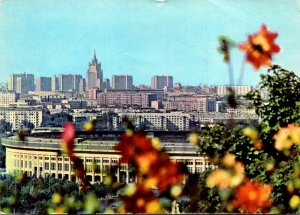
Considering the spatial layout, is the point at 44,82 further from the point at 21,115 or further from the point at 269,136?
the point at 269,136

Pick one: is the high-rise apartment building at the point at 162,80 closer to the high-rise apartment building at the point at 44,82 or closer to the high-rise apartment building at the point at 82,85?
the high-rise apartment building at the point at 44,82

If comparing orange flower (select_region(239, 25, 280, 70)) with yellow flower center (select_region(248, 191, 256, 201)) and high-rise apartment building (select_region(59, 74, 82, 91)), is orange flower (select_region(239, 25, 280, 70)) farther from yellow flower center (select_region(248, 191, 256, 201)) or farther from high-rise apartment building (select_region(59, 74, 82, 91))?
high-rise apartment building (select_region(59, 74, 82, 91))

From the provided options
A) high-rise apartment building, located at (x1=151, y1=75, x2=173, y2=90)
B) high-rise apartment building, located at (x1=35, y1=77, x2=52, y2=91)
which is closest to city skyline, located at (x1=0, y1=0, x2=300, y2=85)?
high-rise apartment building, located at (x1=151, y1=75, x2=173, y2=90)

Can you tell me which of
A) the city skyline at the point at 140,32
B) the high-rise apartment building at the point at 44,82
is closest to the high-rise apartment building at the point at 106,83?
the high-rise apartment building at the point at 44,82

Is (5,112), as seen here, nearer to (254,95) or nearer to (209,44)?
(209,44)

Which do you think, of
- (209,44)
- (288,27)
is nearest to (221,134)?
(288,27)
